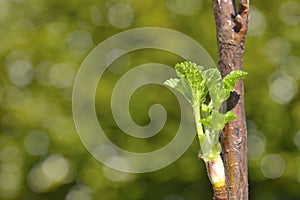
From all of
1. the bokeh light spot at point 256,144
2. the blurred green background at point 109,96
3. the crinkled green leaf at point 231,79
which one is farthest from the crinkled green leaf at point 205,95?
the bokeh light spot at point 256,144

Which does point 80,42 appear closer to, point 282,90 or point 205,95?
point 282,90

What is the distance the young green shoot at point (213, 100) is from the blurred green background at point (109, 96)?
179 centimetres

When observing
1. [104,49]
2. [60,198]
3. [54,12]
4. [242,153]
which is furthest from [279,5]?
A: [242,153]

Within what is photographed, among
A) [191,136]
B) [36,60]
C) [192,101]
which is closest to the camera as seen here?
[192,101]

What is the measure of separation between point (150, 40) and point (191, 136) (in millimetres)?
449

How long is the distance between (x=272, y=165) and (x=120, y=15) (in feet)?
3.09

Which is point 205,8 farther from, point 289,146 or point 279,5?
point 289,146

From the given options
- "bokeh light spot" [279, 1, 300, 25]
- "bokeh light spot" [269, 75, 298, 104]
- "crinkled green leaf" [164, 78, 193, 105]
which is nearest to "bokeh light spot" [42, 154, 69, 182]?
"bokeh light spot" [269, 75, 298, 104]

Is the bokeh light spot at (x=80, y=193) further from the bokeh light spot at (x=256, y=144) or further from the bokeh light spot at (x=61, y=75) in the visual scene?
the bokeh light spot at (x=256, y=144)

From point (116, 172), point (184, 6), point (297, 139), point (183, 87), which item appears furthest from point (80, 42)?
point (183, 87)

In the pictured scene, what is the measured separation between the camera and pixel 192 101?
52cm

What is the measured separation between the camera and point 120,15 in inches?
96.3

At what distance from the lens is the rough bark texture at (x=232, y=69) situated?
0.53m

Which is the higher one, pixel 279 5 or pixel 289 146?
pixel 279 5
